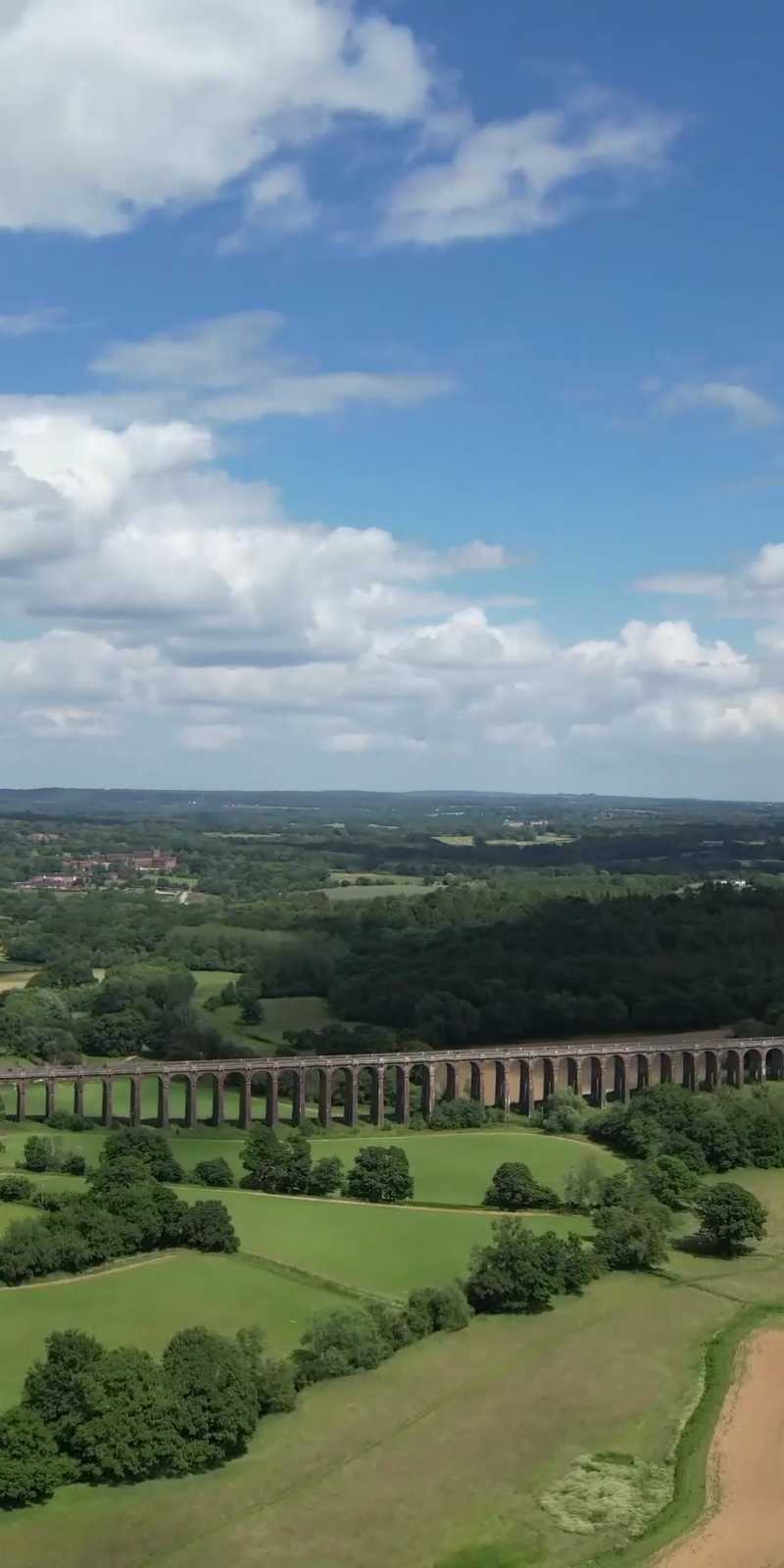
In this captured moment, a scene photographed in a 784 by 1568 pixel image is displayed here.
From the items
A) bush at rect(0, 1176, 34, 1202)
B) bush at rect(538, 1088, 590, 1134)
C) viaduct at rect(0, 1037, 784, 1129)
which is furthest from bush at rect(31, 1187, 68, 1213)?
bush at rect(538, 1088, 590, 1134)

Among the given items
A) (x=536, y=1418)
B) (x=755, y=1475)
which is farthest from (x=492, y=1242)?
(x=755, y=1475)

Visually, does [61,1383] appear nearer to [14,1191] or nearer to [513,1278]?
[513,1278]

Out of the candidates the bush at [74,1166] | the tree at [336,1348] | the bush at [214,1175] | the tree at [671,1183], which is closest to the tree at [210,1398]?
the tree at [336,1348]

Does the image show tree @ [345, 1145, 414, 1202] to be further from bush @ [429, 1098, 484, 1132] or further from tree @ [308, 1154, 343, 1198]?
bush @ [429, 1098, 484, 1132]

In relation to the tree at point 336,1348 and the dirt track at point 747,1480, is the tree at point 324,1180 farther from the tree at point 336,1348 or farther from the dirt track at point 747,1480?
the dirt track at point 747,1480

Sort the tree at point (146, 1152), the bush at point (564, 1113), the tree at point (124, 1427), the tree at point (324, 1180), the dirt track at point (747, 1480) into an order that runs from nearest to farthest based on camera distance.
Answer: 1. the dirt track at point (747, 1480)
2. the tree at point (124, 1427)
3. the tree at point (146, 1152)
4. the tree at point (324, 1180)
5. the bush at point (564, 1113)

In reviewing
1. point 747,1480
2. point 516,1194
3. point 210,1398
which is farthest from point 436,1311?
point 516,1194
